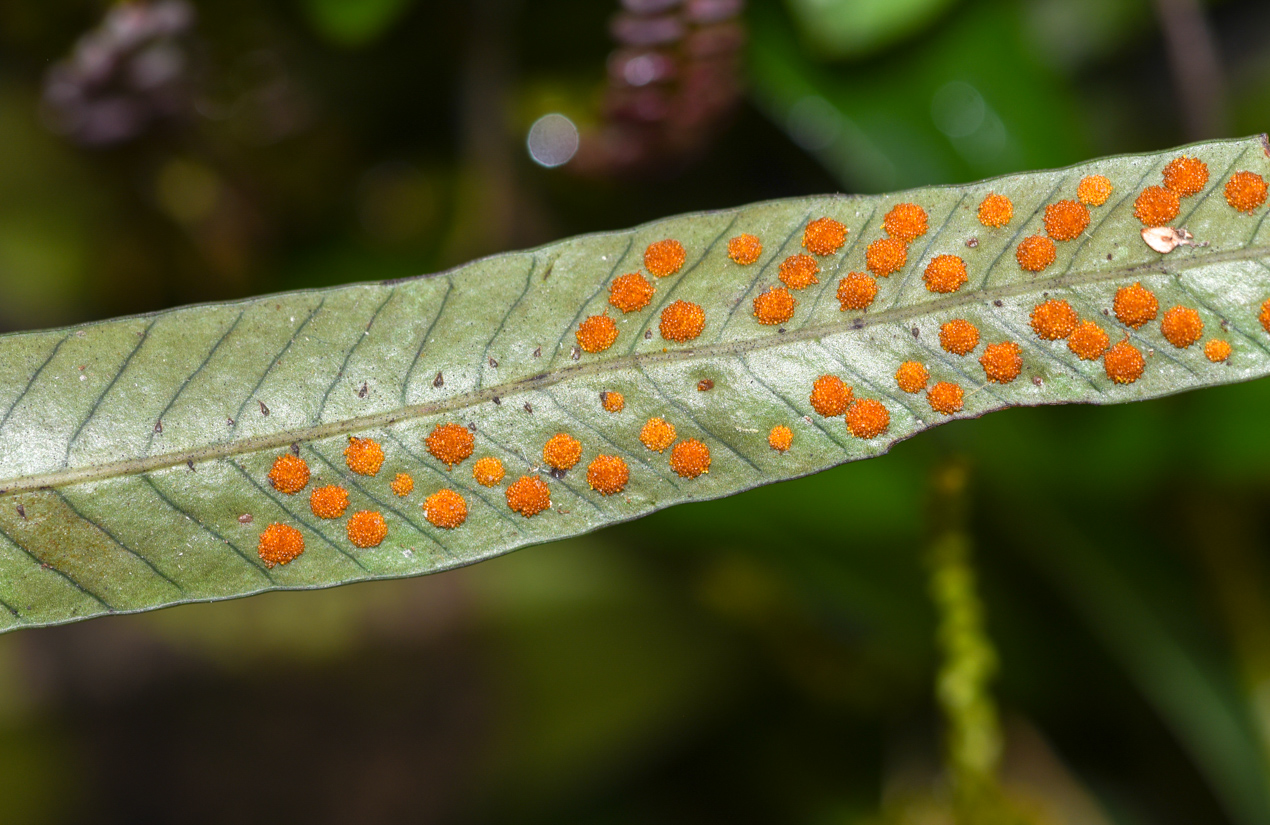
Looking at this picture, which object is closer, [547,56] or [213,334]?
[213,334]

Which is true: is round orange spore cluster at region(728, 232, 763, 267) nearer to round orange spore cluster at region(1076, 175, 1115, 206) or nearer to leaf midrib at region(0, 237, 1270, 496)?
leaf midrib at region(0, 237, 1270, 496)

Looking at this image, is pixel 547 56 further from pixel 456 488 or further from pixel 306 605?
pixel 306 605

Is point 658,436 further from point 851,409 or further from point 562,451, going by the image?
point 851,409

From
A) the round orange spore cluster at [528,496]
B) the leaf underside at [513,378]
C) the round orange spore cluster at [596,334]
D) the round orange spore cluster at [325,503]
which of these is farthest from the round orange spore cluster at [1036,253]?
the round orange spore cluster at [325,503]

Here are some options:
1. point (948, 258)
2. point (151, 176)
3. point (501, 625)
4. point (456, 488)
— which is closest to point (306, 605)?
point (501, 625)

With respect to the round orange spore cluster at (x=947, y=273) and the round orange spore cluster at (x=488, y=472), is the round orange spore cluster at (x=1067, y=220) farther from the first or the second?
the round orange spore cluster at (x=488, y=472)

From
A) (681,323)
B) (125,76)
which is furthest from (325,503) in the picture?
(125,76)

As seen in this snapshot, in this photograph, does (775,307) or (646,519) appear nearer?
(775,307)
